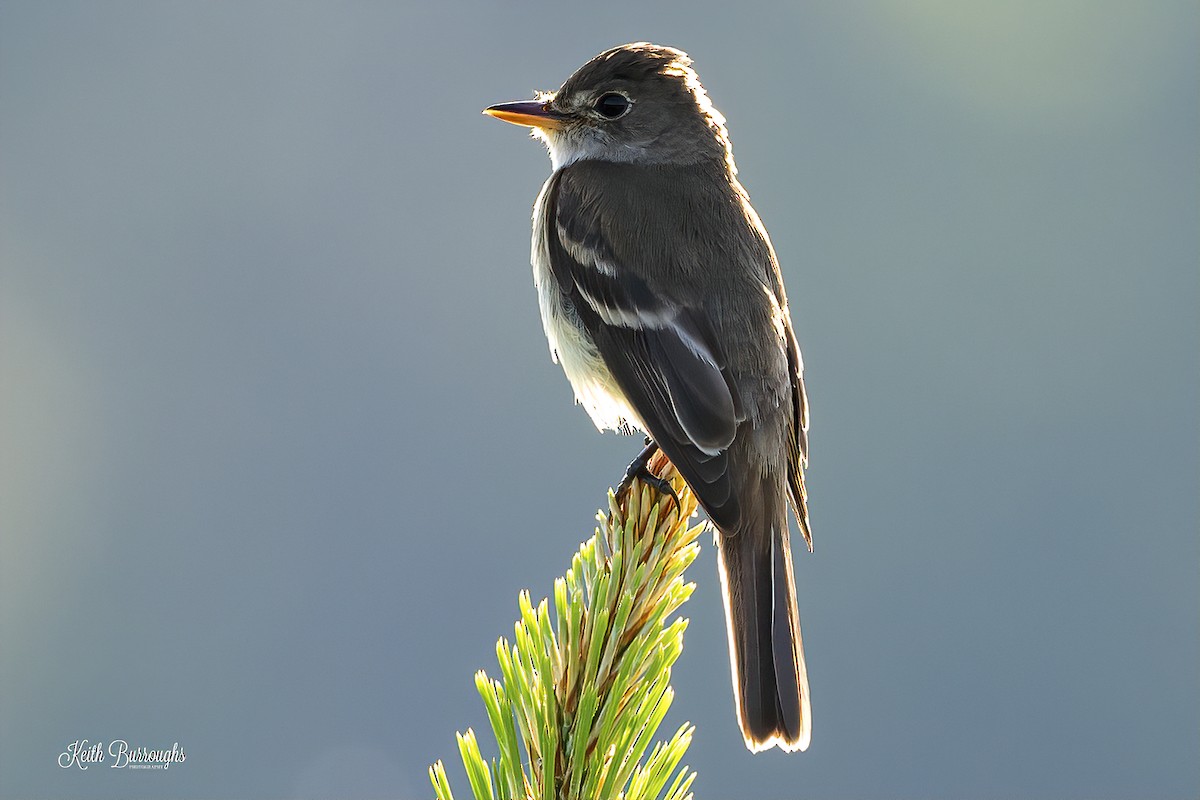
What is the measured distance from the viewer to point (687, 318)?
3.88m

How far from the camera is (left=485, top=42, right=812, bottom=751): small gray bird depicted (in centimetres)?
331

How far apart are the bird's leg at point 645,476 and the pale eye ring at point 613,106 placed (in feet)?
5.38

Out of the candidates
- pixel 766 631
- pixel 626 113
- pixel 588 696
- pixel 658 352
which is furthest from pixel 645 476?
pixel 626 113

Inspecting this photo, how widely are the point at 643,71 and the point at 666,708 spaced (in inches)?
130

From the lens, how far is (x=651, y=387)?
3805mm

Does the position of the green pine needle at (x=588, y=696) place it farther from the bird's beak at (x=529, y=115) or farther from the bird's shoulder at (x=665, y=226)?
the bird's beak at (x=529, y=115)

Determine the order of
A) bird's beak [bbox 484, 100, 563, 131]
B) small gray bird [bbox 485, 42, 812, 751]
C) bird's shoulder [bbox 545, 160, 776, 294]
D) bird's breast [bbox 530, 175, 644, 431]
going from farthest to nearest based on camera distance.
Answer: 1. bird's beak [bbox 484, 100, 563, 131]
2. bird's breast [bbox 530, 175, 644, 431]
3. bird's shoulder [bbox 545, 160, 776, 294]
4. small gray bird [bbox 485, 42, 812, 751]

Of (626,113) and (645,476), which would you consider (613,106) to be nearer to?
(626,113)

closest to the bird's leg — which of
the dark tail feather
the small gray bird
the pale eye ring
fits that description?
the small gray bird

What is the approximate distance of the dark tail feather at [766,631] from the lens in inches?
117

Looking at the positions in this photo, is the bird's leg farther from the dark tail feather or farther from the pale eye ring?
the pale eye ring

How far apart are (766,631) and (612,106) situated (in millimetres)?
2515

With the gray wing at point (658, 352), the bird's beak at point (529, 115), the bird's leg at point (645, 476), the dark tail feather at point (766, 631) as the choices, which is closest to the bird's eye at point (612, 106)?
the bird's beak at point (529, 115)

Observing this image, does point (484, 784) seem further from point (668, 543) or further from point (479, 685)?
point (668, 543)
